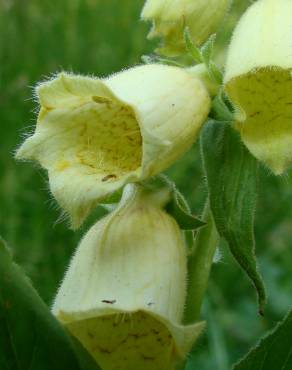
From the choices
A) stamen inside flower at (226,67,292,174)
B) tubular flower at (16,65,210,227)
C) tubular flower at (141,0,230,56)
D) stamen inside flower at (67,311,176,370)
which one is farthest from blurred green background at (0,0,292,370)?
stamen inside flower at (67,311,176,370)

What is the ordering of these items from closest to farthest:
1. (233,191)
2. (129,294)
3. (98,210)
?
1. (129,294)
2. (233,191)
3. (98,210)

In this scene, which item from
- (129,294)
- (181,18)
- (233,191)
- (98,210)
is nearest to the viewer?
(129,294)

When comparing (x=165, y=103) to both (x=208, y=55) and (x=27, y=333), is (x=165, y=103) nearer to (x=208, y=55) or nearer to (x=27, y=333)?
(x=208, y=55)

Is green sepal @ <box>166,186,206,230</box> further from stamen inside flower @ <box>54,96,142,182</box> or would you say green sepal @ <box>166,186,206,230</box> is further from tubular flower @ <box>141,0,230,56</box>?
tubular flower @ <box>141,0,230,56</box>

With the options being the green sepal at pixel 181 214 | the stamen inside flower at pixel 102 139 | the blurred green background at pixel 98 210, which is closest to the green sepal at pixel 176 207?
the green sepal at pixel 181 214

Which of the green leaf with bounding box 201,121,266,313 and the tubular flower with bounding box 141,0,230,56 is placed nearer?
the green leaf with bounding box 201,121,266,313

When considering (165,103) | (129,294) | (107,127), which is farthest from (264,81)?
(129,294)

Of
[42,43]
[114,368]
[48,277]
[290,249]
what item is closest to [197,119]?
[114,368]

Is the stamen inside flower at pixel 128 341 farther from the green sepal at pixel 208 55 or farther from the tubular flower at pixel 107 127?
the green sepal at pixel 208 55
